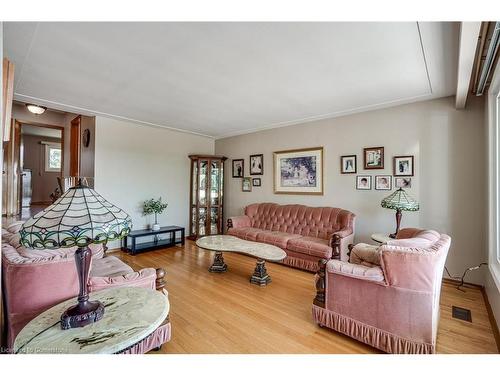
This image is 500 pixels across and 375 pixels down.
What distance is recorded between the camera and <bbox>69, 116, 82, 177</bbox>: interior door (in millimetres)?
4984

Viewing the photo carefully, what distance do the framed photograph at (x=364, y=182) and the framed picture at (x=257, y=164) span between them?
204 centimetres

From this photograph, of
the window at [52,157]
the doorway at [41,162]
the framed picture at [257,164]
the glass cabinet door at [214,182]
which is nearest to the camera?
the framed picture at [257,164]

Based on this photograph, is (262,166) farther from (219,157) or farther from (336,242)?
(336,242)

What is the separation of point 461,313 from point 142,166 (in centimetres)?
534

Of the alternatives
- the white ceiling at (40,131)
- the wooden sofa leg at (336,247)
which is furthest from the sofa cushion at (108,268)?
the white ceiling at (40,131)

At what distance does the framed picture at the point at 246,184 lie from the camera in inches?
218

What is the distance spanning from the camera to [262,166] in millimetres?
5312

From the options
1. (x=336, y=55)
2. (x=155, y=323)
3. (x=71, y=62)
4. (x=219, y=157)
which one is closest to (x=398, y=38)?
(x=336, y=55)

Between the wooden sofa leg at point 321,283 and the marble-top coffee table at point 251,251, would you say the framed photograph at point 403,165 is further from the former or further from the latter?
the wooden sofa leg at point 321,283

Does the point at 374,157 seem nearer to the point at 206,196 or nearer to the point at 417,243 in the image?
the point at 417,243

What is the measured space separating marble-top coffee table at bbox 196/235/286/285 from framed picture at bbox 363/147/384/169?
2.00 m

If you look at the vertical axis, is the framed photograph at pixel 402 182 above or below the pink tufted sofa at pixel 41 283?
above

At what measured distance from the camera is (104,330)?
1.17 m

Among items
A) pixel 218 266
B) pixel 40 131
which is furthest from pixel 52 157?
pixel 218 266
